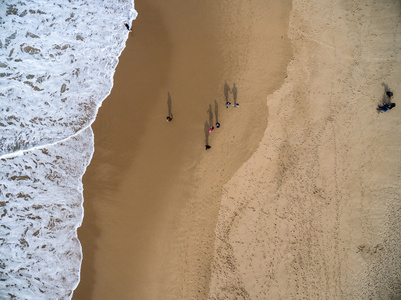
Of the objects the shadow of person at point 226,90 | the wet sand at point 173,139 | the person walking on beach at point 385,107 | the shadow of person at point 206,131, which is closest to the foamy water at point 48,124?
Answer: the wet sand at point 173,139

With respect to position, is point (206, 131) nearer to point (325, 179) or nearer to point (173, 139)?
point (173, 139)

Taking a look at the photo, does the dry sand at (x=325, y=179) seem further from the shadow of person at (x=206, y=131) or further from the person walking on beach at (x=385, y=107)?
the shadow of person at (x=206, y=131)

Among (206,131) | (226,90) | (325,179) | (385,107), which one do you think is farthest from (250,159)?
(385,107)

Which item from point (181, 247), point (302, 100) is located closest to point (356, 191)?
point (302, 100)

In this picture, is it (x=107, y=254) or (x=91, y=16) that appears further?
(x=91, y=16)

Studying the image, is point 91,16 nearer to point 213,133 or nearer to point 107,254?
point 213,133

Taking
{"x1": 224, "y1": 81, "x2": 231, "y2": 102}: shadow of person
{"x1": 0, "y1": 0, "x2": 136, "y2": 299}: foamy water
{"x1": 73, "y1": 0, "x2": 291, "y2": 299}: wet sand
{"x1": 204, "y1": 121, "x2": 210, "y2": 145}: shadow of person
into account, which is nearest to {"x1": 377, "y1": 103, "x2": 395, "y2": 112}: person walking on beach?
{"x1": 73, "y1": 0, "x2": 291, "y2": 299}: wet sand

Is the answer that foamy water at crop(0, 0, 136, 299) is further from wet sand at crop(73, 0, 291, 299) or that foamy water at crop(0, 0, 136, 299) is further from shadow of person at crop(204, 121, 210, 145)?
shadow of person at crop(204, 121, 210, 145)
